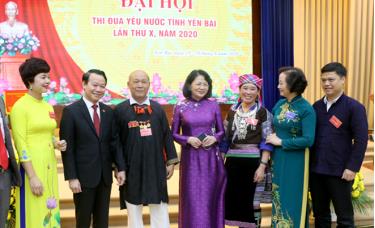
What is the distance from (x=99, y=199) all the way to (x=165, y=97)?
12.4 ft

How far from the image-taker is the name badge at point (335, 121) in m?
2.61

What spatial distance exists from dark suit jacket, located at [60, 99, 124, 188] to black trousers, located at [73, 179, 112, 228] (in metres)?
0.06

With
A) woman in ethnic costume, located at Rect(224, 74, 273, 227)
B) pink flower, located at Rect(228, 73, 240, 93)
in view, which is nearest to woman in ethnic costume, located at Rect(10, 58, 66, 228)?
woman in ethnic costume, located at Rect(224, 74, 273, 227)

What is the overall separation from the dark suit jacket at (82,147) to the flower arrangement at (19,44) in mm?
3847

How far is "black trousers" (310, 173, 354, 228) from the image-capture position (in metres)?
2.63

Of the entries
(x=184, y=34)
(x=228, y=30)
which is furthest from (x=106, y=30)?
(x=228, y=30)

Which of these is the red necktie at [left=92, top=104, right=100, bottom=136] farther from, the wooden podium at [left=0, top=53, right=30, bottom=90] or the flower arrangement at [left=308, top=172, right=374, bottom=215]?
the wooden podium at [left=0, top=53, right=30, bottom=90]

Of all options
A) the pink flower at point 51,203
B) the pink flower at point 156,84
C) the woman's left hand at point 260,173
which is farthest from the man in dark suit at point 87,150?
the pink flower at point 156,84

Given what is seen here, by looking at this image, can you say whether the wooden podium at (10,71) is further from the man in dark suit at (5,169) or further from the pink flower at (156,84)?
the man in dark suit at (5,169)

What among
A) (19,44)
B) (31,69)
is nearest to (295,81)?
(31,69)

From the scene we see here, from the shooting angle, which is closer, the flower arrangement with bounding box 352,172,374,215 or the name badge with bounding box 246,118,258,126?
the name badge with bounding box 246,118,258,126

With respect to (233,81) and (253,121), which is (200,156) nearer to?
(253,121)

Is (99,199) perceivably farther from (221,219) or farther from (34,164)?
(221,219)

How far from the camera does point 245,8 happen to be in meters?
6.33
